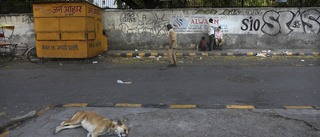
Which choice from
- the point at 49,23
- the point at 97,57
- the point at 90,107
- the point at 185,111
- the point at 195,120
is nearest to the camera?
the point at 195,120

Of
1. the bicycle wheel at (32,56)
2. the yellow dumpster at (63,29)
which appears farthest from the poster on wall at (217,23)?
the bicycle wheel at (32,56)

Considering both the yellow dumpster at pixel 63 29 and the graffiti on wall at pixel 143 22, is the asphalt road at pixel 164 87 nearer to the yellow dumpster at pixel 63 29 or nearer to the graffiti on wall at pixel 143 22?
the yellow dumpster at pixel 63 29

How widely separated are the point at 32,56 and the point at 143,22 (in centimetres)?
602

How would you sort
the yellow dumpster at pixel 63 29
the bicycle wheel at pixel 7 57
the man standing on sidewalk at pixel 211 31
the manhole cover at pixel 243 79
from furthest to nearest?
1. the man standing on sidewalk at pixel 211 31
2. the bicycle wheel at pixel 7 57
3. the yellow dumpster at pixel 63 29
4. the manhole cover at pixel 243 79

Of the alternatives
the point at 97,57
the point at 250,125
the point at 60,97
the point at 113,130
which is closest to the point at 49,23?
the point at 97,57

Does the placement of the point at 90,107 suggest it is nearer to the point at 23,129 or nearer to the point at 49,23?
the point at 23,129

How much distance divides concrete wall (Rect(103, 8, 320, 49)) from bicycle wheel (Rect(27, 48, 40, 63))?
13.0 feet

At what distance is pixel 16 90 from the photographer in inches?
229

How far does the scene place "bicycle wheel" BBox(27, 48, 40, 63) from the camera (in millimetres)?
10829

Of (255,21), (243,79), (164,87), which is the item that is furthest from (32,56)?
(255,21)

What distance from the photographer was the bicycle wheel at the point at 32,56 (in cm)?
1083

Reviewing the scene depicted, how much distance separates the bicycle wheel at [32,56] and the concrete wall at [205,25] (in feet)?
8.70

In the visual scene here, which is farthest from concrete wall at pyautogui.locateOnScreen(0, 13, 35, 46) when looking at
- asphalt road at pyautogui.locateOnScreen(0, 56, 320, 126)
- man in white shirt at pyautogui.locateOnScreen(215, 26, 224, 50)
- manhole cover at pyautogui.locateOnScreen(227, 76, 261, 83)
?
manhole cover at pyautogui.locateOnScreen(227, 76, 261, 83)

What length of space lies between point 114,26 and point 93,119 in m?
11.1
